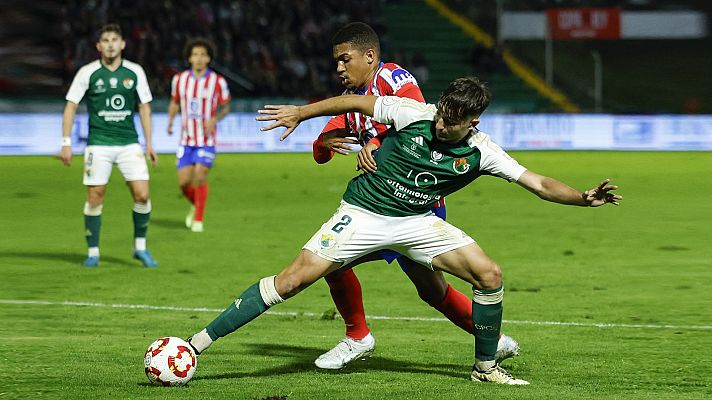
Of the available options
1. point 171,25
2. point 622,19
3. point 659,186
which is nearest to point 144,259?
point 659,186

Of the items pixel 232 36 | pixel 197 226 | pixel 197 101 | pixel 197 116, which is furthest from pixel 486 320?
pixel 232 36

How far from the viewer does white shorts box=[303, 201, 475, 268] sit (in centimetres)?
635

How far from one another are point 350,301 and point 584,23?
34.4m

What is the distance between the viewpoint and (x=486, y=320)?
649cm

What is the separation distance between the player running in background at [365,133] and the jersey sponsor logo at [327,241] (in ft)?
2.08

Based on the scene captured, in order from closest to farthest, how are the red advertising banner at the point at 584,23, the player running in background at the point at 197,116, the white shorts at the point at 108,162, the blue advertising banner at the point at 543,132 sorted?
the white shorts at the point at 108,162 < the player running in background at the point at 197,116 < the blue advertising banner at the point at 543,132 < the red advertising banner at the point at 584,23

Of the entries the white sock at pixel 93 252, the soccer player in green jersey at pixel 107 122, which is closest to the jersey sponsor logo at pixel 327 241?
the soccer player in green jersey at pixel 107 122

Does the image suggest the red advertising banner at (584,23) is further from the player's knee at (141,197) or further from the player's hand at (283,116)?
the player's hand at (283,116)

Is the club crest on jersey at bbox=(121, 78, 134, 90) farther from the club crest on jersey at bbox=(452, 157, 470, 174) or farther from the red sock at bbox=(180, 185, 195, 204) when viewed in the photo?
the club crest on jersey at bbox=(452, 157, 470, 174)

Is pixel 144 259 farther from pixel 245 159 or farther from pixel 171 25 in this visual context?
pixel 171 25

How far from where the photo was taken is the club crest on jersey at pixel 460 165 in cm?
639

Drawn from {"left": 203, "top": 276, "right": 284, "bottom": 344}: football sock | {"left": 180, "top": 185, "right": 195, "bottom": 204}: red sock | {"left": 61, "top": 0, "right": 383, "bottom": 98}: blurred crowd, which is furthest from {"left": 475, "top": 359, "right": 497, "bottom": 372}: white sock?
{"left": 61, "top": 0, "right": 383, "bottom": 98}: blurred crowd

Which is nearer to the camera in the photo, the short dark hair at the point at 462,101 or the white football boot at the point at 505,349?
the short dark hair at the point at 462,101

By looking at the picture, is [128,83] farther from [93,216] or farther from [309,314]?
[309,314]
